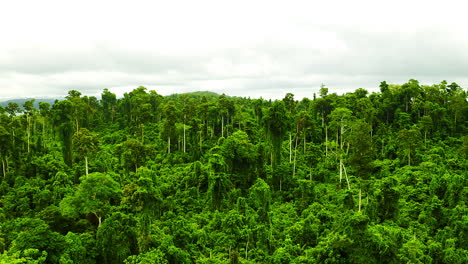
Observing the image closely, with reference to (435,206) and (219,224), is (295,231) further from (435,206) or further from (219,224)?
(435,206)

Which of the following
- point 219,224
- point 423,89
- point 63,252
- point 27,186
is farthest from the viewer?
point 423,89

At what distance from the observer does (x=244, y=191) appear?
30.5m

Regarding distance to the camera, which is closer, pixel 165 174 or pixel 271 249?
pixel 271 249

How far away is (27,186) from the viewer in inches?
1077

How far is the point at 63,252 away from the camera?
1527 cm

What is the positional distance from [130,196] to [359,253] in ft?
53.9

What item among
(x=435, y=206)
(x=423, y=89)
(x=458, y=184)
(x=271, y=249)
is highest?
(x=423, y=89)

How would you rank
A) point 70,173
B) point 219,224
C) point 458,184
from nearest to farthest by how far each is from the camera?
point 219,224, point 458,184, point 70,173

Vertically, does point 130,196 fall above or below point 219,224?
above

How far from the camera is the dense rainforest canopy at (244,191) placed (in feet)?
56.9

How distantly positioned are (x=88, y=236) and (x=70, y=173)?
53.3 feet

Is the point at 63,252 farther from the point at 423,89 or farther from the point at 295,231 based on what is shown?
the point at 423,89

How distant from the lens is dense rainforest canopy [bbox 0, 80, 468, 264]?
17328mm

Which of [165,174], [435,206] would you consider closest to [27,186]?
[165,174]
